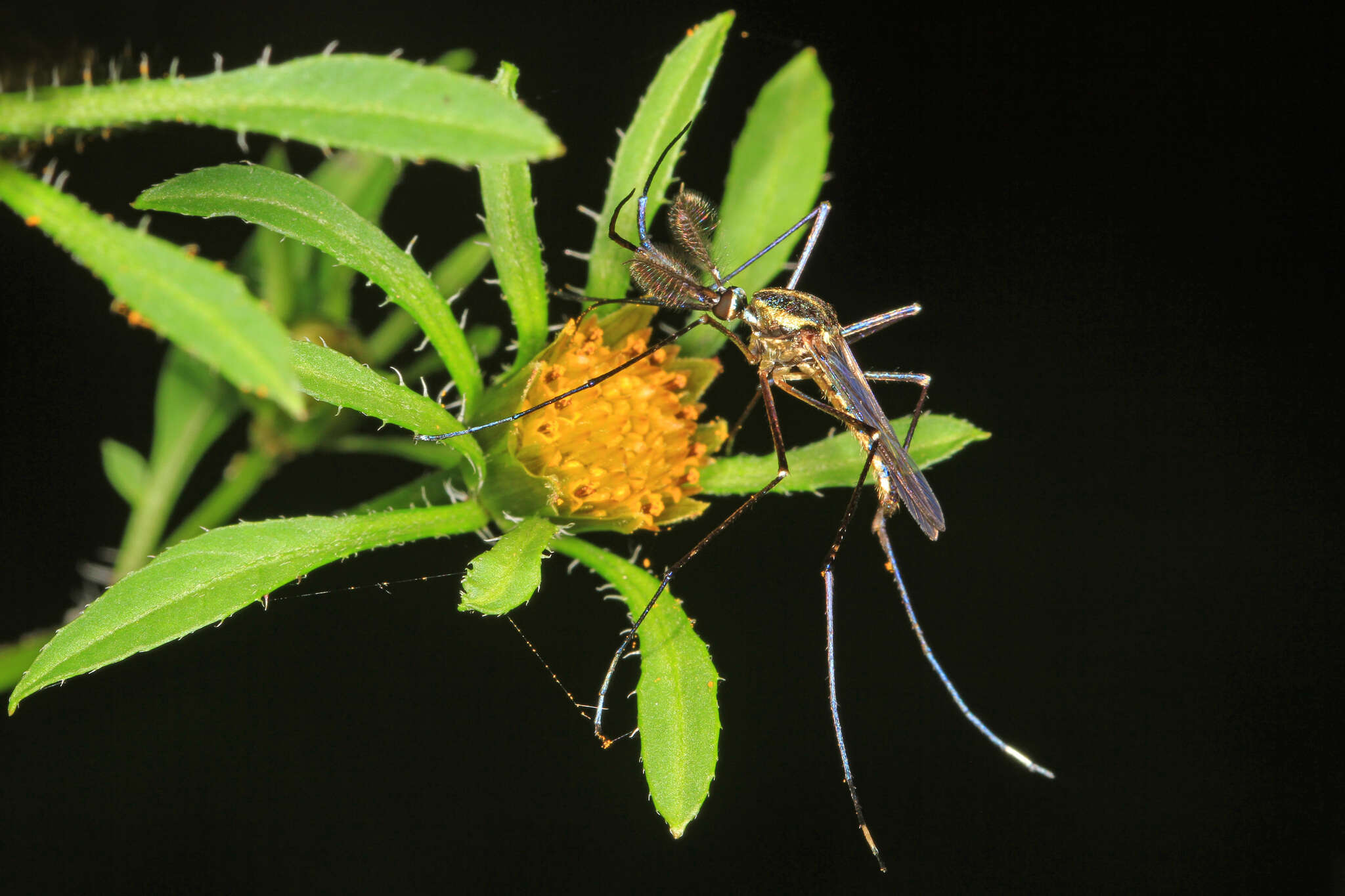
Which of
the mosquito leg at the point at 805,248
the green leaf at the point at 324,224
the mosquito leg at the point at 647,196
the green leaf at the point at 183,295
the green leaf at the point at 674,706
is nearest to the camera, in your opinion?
the green leaf at the point at 183,295

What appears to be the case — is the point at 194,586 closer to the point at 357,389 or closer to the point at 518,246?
the point at 357,389

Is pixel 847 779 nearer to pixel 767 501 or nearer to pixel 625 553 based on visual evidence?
pixel 625 553

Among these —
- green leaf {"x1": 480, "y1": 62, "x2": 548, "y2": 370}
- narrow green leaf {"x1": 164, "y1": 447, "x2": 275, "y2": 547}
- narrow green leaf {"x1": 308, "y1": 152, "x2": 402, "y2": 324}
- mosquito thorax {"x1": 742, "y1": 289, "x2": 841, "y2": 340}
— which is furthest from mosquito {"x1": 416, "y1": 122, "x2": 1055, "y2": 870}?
narrow green leaf {"x1": 164, "y1": 447, "x2": 275, "y2": 547}

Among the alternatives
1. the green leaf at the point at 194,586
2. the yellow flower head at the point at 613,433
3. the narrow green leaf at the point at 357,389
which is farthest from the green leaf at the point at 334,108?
the yellow flower head at the point at 613,433

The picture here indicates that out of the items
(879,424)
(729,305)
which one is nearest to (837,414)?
(879,424)

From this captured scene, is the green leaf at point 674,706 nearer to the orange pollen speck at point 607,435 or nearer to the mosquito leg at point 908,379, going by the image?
the orange pollen speck at point 607,435

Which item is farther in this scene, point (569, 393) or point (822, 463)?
point (822, 463)

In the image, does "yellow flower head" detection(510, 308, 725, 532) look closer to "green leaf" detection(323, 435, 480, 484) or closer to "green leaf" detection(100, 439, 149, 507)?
"green leaf" detection(323, 435, 480, 484)
